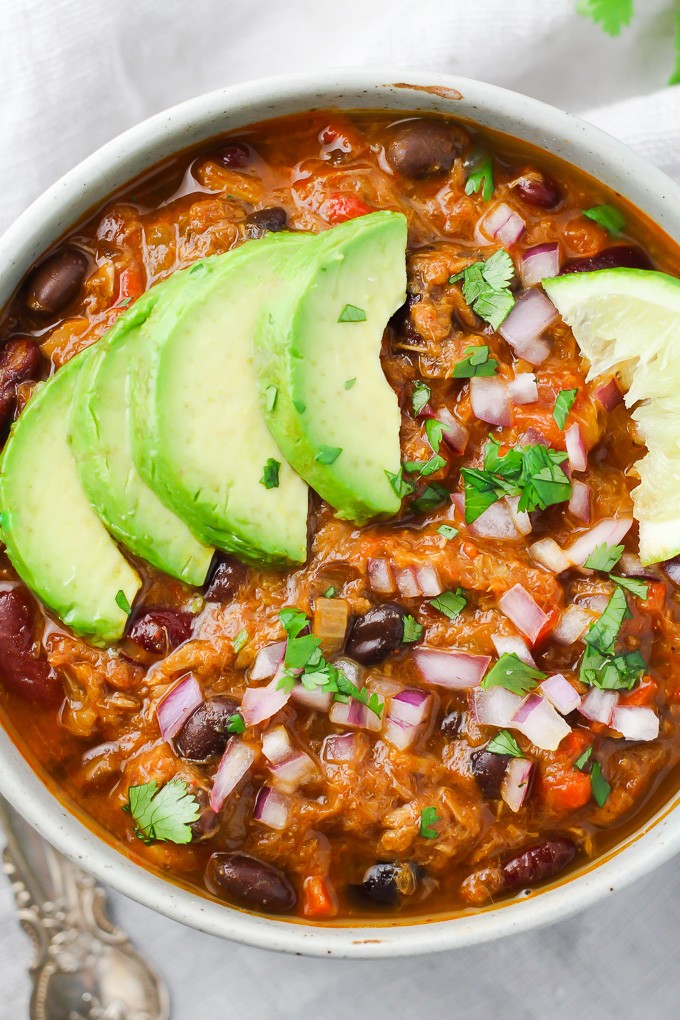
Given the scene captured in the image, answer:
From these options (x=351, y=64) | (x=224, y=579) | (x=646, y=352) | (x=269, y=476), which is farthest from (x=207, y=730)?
(x=351, y=64)

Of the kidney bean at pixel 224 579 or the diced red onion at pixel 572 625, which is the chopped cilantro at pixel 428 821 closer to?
the diced red onion at pixel 572 625

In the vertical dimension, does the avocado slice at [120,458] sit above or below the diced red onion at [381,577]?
above

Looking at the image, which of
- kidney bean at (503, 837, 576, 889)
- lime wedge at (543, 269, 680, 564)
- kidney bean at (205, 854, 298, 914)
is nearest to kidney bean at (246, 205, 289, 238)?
lime wedge at (543, 269, 680, 564)

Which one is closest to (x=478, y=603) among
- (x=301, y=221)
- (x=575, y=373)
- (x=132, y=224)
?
(x=575, y=373)

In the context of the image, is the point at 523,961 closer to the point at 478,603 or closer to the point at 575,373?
the point at 478,603

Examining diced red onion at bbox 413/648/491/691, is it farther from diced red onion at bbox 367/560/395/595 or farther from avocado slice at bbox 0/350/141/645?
avocado slice at bbox 0/350/141/645

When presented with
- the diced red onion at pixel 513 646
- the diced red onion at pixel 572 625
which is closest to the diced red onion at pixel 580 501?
the diced red onion at pixel 572 625
